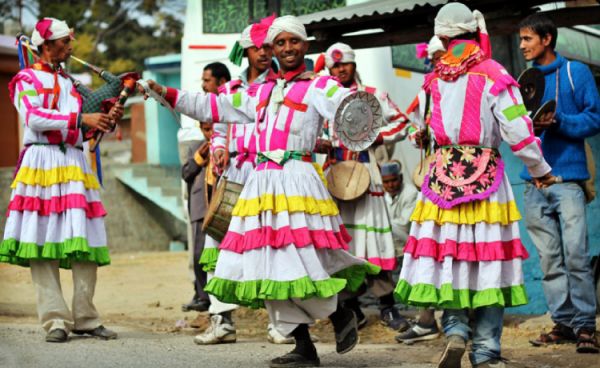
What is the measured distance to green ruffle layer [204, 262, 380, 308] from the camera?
5922 millimetres

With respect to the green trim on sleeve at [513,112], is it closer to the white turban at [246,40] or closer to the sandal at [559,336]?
the sandal at [559,336]

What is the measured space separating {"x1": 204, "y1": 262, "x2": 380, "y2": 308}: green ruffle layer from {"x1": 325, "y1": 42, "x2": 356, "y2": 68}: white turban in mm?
2638

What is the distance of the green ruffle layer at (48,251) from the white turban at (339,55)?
248cm

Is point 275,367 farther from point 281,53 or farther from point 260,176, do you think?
point 281,53

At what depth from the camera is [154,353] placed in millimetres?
6805

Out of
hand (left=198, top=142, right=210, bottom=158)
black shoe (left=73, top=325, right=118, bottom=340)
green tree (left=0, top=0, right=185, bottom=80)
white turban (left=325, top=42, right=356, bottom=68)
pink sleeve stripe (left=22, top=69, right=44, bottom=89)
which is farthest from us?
green tree (left=0, top=0, right=185, bottom=80)

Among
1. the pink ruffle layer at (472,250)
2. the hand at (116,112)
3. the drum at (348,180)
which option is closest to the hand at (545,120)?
the pink ruffle layer at (472,250)

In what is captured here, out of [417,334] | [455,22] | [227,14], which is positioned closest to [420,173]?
[417,334]

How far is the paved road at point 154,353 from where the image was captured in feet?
20.9

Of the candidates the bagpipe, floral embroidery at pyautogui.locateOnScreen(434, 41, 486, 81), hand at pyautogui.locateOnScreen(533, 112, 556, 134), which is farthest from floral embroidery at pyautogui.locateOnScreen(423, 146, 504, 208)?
the bagpipe

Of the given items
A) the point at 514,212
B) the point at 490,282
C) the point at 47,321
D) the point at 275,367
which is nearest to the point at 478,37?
the point at 514,212

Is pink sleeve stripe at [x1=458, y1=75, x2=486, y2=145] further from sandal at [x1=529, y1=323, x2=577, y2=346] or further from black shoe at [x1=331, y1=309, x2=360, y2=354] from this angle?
sandal at [x1=529, y1=323, x2=577, y2=346]

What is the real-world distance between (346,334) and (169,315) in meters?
A: 3.88

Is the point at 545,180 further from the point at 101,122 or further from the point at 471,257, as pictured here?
the point at 101,122
